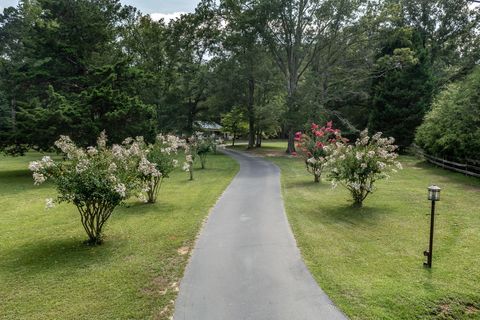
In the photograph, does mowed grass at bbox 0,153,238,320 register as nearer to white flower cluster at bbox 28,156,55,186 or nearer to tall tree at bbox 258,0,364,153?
white flower cluster at bbox 28,156,55,186

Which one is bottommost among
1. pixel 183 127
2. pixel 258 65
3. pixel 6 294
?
pixel 6 294

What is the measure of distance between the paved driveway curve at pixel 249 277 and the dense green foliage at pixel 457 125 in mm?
11822

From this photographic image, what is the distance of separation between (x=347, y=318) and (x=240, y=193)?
9.22 meters

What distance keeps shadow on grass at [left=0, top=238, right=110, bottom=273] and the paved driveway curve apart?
215 cm

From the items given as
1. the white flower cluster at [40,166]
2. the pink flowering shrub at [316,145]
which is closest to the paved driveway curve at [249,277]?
the white flower cluster at [40,166]

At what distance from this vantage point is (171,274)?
6.10 m

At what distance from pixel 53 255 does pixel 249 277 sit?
433 centimetres

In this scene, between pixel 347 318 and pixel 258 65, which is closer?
pixel 347 318

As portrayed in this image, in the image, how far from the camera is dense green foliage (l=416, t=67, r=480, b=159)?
51.7ft

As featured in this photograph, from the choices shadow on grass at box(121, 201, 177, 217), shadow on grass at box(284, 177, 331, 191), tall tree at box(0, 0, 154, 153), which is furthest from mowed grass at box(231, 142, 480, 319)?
tall tree at box(0, 0, 154, 153)

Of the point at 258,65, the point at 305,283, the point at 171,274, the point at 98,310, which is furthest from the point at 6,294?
the point at 258,65

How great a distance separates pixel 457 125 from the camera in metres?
18.4

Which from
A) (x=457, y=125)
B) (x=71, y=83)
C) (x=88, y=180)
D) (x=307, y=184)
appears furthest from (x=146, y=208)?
(x=457, y=125)

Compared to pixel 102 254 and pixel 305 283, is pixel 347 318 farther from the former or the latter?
pixel 102 254
